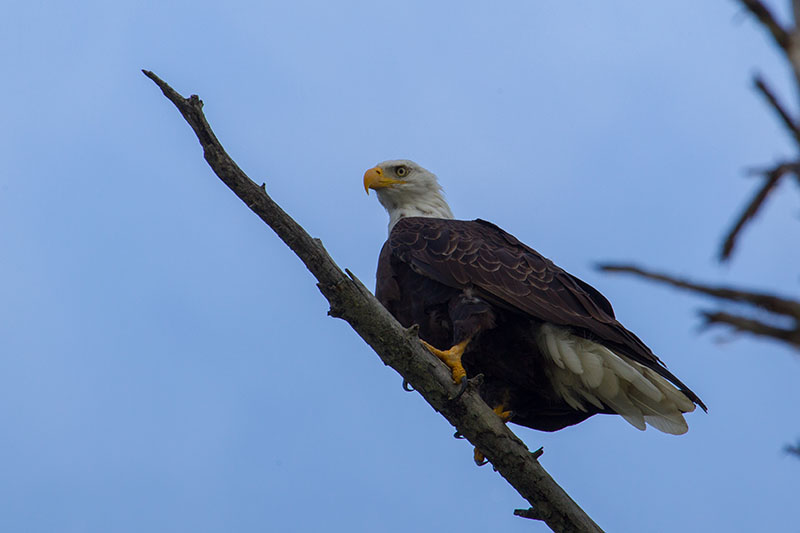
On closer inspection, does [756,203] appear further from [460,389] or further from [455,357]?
[455,357]

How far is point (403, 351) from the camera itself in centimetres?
414

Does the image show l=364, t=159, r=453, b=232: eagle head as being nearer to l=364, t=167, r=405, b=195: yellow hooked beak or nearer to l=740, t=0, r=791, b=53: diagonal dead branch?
l=364, t=167, r=405, b=195: yellow hooked beak

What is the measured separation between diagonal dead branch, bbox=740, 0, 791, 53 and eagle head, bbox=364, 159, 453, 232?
5.13 meters

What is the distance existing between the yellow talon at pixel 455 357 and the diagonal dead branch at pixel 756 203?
10.8 feet

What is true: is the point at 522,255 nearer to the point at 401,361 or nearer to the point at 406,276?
the point at 406,276

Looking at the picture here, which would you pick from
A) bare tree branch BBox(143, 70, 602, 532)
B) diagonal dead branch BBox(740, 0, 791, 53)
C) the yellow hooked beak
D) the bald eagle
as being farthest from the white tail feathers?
diagonal dead branch BBox(740, 0, 791, 53)

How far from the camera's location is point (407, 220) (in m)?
5.63

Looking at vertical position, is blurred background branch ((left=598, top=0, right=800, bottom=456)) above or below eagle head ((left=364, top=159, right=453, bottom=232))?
below

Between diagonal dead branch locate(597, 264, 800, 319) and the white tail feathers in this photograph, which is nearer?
diagonal dead branch locate(597, 264, 800, 319)

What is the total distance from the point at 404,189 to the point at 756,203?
5.20 metres

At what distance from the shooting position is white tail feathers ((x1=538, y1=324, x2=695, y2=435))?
475cm

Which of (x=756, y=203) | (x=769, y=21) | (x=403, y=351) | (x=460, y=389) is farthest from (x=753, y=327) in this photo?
(x=460, y=389)

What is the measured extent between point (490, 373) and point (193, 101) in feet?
7.99

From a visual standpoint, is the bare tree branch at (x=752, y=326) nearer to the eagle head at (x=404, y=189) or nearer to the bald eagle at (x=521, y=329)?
the bald eagle at (x=521, y=329)
